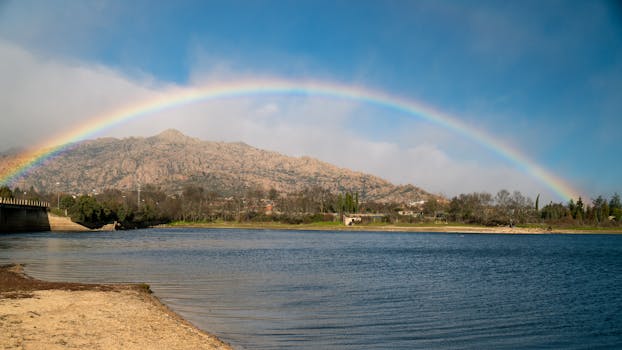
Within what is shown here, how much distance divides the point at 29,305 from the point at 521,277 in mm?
36821

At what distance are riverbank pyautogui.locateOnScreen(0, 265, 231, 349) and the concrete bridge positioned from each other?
4225 inches

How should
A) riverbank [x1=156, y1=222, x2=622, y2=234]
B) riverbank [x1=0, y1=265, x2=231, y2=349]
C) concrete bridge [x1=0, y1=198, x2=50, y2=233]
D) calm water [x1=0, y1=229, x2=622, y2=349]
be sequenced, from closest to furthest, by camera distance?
riverbank [x1=0, y1=265, x2=231, y2=349] → calm water [x1=0, y1=229, x2=622, y2=349] → concrete bridge [x1=0, y1=198, x2=50, y2=233] → riverbank [x1=156, y1=222, x2=622, y2=234]

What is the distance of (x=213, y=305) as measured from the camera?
82.0 ft

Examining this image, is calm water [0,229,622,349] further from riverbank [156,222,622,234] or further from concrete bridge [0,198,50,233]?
riverbank [156,222,622,234]

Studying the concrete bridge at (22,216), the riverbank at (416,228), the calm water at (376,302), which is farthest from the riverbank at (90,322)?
the riverbank at (416,228)

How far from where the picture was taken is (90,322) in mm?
18000

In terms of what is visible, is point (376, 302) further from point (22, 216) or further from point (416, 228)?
point (416, 228)

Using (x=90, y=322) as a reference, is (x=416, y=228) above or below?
below

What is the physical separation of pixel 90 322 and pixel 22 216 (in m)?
129

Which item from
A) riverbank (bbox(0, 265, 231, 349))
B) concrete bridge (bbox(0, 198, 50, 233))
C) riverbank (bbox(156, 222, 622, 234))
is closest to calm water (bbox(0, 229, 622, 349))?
riverbank (bbox(0, 265, 231, 349))

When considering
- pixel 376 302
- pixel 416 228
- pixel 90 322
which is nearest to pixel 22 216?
pixel 416 228

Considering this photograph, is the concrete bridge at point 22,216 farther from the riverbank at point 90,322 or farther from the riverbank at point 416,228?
the riverbank at point 90,322

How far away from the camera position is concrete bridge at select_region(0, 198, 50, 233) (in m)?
122

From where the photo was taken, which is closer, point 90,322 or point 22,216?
point 90,322
